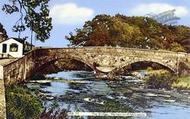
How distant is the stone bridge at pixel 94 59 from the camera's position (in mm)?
10234

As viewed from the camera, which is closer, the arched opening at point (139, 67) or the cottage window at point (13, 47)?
the cottage window at point (13, 47)

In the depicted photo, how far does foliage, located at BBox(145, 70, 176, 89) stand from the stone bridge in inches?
14.0

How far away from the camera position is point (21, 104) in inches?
316

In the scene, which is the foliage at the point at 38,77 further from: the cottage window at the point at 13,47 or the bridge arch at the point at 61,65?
the cottage window at the point at 13,47

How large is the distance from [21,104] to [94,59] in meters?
4.07

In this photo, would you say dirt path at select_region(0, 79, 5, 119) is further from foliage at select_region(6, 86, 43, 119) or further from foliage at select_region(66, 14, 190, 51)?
foliage at select_region(66, 14, 190, 51)

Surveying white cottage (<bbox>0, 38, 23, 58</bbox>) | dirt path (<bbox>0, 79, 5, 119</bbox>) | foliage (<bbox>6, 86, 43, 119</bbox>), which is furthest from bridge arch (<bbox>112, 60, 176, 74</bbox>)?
dirt path (<bbox>0, 79, 5, 119</bbox>)

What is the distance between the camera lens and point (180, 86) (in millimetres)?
9469

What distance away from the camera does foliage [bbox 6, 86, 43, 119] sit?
754cm

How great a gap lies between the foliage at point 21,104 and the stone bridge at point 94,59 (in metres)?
1.11

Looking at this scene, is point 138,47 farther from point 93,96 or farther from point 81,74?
point 93,96

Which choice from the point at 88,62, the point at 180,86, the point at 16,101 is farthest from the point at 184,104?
the point at 88,62

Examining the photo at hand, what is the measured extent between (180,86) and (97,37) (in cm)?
146

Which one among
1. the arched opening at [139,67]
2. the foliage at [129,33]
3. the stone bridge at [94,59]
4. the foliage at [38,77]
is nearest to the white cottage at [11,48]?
the stone bridge at [94,59]
